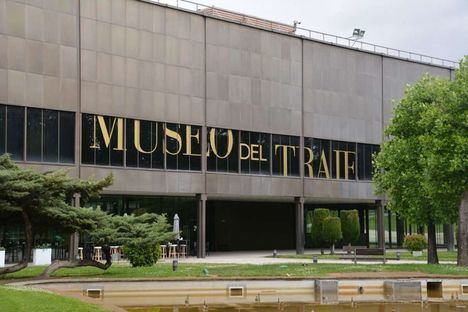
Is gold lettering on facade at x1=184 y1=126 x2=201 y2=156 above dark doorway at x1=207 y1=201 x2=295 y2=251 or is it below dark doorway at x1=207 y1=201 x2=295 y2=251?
above

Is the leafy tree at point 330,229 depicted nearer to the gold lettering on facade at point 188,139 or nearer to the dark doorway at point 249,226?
the dark doorway at point 249,226

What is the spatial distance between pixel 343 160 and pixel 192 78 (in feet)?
46.5

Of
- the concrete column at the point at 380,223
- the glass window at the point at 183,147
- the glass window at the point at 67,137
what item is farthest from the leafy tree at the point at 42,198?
the concrete column at the point at 380,223

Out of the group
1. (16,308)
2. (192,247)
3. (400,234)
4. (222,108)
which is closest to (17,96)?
(222,108)

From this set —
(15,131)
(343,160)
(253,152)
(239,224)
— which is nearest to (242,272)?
(15,131)

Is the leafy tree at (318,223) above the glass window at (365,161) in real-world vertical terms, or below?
below

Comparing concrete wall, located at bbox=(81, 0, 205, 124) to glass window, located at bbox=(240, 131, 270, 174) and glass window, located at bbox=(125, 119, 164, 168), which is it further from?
glass window, located at bbox=(240, 131, 270, 174)

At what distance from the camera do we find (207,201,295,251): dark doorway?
58.0 metres

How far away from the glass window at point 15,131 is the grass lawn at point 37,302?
17.3m

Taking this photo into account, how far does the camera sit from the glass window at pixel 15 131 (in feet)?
121

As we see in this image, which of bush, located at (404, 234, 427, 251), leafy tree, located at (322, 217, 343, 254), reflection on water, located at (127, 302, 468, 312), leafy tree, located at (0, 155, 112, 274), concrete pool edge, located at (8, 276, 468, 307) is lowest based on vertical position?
reflection on water, located at (127, 302, 468, 312)

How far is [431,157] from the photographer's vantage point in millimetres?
30703

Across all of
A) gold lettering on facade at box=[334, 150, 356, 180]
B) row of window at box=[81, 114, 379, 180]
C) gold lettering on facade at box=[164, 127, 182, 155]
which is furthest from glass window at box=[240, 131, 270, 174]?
gold lettering on facade at box=[334, 150, 356, 180]

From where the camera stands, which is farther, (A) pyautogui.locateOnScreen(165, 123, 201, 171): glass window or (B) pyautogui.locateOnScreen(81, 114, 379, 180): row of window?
(A) pyautogui.locateOnScreen(165, 123, 201, 171): glass window
